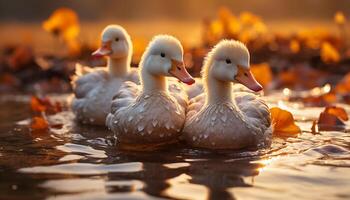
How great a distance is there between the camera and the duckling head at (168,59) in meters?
6.84

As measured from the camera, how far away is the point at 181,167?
6012 mm

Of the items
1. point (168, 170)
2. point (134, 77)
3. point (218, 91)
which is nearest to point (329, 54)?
point (134, 77)

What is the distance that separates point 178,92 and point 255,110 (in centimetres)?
97

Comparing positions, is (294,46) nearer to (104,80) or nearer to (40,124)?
(104,80)

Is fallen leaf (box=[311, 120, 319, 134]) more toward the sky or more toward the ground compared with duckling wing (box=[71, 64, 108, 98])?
more toward the ground

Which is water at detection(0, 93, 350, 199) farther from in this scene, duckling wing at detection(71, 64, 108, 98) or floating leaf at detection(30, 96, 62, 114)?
floating leaf at detection(30, 96, 62, 114)

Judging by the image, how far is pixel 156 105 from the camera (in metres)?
6.87

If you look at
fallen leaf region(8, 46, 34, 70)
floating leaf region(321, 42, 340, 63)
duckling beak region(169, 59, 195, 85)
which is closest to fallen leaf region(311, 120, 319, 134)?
duckling beak region(169, 59, 195, 85)

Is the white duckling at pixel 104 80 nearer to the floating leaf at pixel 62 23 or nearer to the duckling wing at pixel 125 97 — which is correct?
the duckling wing at pixel 125 97

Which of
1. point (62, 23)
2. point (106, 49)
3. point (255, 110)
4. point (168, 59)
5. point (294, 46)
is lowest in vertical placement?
point (255, 110)

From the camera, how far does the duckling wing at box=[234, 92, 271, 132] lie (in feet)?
22.8

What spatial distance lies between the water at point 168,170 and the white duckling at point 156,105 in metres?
0.19

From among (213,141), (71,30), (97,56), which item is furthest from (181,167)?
(71,30)

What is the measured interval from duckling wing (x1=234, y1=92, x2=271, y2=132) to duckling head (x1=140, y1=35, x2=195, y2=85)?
680mm
